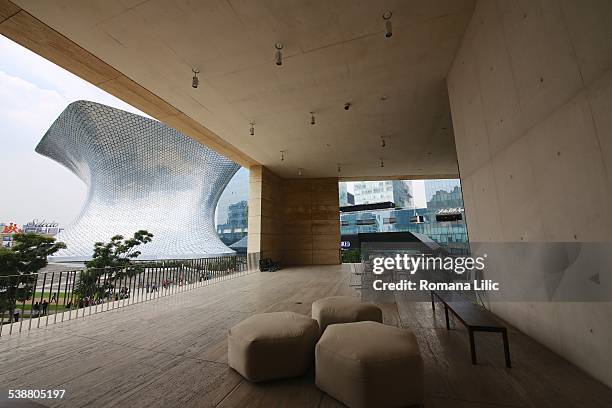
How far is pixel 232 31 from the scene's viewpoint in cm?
362

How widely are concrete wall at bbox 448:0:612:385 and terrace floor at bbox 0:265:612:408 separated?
1.15 feet

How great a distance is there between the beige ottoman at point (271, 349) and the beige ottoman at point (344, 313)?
22.9 inches

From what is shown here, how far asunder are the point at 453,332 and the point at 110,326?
4.29 metres

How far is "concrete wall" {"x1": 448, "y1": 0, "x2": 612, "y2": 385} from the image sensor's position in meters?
1.71

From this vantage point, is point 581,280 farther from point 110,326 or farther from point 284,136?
point 284,136

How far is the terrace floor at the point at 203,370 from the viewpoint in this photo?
5.20ft

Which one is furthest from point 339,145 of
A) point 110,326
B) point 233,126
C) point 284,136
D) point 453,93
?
point 110,326

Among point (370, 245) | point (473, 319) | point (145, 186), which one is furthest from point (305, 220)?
point (145, 186)

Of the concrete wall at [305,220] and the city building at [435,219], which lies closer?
the city building at [435,219]

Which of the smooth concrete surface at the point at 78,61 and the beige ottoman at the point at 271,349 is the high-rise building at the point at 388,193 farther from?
the beige ottoman at the point at 271,349

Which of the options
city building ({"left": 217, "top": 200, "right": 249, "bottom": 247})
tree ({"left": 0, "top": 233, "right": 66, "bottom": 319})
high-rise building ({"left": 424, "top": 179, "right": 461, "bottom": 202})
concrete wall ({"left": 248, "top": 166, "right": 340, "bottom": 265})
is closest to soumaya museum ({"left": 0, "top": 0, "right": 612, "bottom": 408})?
concrete wall ({"left": 248, "top": 166, "right": 340, "bottom": 265})

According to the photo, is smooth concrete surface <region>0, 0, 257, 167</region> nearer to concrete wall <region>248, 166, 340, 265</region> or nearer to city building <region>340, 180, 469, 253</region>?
concrete wall <region>248, 166, 340, 265</region>

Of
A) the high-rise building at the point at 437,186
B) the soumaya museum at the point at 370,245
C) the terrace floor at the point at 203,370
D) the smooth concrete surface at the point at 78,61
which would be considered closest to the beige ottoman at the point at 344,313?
the soumaya museum at the point at 370,245

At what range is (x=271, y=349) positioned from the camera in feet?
6.01
